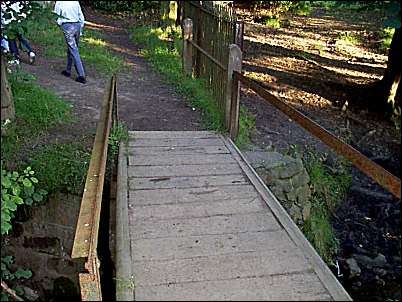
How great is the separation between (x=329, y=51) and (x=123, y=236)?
12.5 meters

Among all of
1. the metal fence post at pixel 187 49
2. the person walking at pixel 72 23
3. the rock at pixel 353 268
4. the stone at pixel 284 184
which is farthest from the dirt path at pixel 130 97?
the rock at pixel 353 268

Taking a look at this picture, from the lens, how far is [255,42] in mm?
15031

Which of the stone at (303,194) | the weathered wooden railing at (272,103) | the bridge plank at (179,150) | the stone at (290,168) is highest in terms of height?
the weathered wooden railing at (272,103)

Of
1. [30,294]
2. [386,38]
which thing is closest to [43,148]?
[30,294]

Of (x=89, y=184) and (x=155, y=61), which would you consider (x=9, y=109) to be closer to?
(x=89, y=184)

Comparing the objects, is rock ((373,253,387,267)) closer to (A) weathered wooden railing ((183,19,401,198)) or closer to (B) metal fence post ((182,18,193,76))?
(A) weathered wooden railing ((183,19,401,198))

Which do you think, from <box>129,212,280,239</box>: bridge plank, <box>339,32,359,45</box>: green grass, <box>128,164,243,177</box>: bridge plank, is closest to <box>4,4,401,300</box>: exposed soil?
<box>339,32,359,45</box>: green grass

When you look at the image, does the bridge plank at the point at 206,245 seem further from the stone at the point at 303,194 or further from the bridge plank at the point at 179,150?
the stone at the point at 303,194

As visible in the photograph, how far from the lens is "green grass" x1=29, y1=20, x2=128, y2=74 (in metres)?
10.2

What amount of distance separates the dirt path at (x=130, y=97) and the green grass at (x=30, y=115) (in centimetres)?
20

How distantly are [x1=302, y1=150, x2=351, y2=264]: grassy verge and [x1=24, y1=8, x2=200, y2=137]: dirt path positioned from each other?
6.17 feet

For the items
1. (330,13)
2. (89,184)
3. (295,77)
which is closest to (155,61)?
(295,77)

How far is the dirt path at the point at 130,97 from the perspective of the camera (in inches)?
268

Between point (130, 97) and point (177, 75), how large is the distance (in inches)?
62.2
